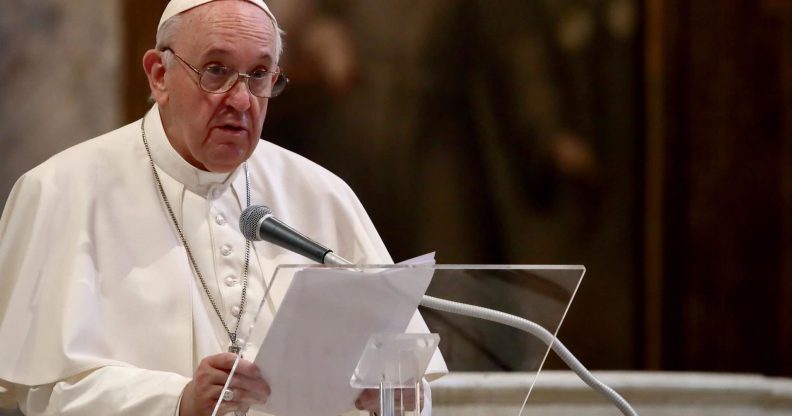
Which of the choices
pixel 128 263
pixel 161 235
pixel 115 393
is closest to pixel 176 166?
pixel 161 235

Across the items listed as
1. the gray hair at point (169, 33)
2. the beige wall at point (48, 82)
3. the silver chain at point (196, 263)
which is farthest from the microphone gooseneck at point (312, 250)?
the beige wall at point (48, 82)

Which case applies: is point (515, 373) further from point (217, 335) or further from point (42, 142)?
point (42, 142)

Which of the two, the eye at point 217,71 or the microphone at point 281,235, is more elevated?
the eye at point 217,71

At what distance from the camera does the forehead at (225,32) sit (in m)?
2.86

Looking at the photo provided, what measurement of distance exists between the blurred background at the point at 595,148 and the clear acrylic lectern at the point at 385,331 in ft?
8.31

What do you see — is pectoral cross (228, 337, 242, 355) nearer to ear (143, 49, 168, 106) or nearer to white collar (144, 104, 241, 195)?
white collar (144, 104, 241, 195)

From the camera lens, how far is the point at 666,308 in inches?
190

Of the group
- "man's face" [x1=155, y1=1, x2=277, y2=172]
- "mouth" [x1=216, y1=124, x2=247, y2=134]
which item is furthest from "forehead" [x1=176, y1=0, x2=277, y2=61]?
"mouth" [x1=216, y1=124, x2=247, y2=134]

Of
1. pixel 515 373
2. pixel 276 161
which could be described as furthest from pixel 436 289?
pixel 276 161

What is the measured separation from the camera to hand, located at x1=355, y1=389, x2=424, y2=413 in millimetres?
2072

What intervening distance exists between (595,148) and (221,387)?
2.93m

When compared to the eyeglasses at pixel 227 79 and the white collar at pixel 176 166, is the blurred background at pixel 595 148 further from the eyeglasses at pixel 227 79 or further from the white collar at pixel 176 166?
the eyeglasses at pixel 227 79

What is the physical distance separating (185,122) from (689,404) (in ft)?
8.82

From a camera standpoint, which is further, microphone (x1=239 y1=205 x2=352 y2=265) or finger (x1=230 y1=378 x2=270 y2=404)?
microphone (x1=239 y1=205 x2=352 y2=265)
